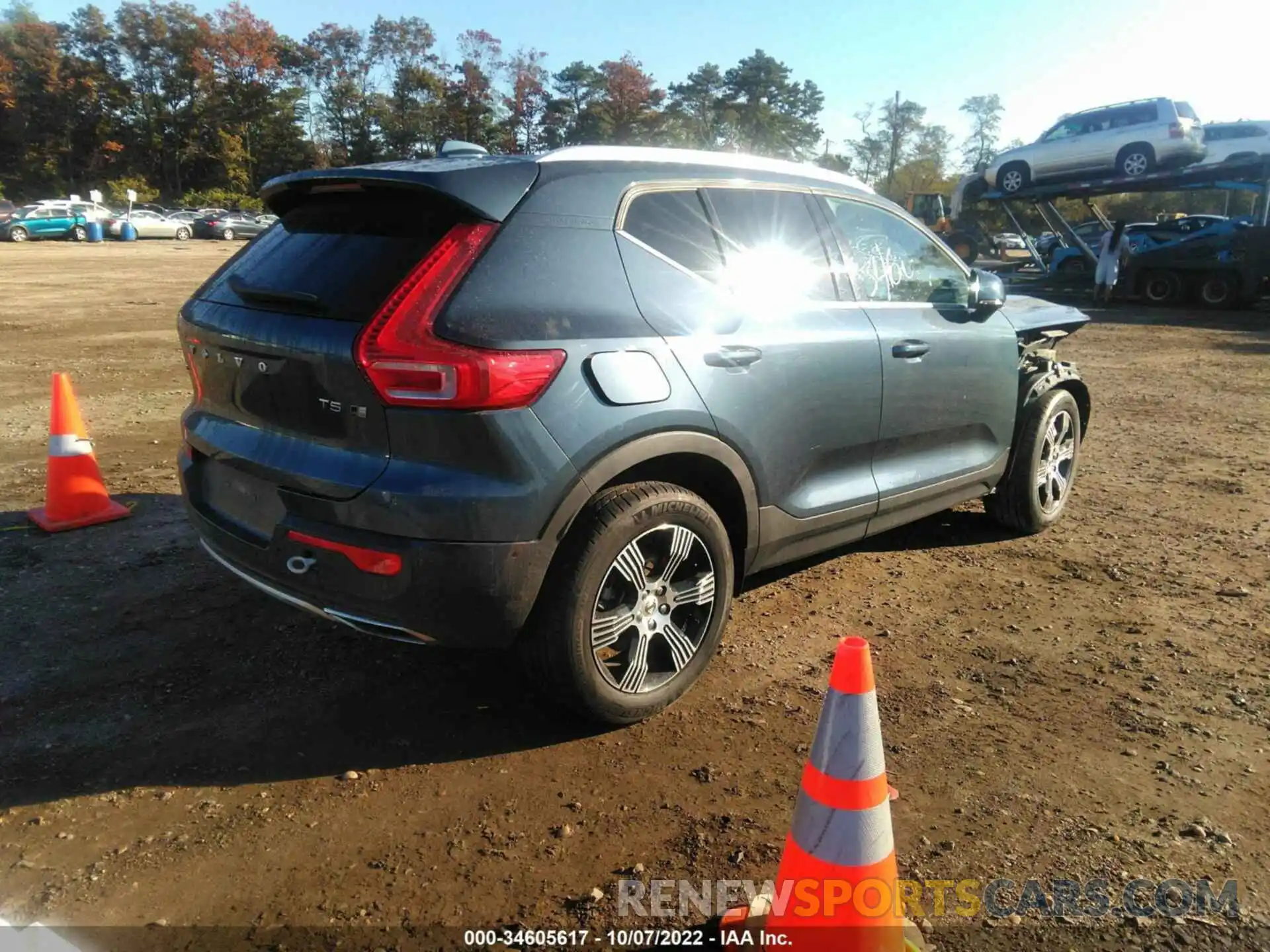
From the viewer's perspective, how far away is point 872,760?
202 cm

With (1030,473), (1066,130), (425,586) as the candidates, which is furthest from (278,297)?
(1066,130)

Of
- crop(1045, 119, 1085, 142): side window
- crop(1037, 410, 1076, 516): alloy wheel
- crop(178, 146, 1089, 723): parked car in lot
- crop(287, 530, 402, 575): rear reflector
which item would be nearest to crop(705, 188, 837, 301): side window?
crop(178, 146, 1089, 723): parked car in lot

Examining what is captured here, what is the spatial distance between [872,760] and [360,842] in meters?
1.42

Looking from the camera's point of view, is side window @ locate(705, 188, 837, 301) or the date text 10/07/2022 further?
side window @ locate(705, 188, 837, 301)

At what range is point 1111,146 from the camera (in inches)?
866

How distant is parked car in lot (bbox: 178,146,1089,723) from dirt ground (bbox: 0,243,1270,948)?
406 millimetres

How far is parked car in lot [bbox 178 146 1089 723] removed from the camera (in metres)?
2.58

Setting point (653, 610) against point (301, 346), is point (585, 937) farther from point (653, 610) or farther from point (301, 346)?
point (301, 346)

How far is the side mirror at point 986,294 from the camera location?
14.0 feet

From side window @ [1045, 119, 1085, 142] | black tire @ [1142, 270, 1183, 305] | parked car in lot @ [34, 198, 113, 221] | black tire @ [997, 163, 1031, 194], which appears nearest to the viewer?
black tire @ [1142, 270, 1183, 305]

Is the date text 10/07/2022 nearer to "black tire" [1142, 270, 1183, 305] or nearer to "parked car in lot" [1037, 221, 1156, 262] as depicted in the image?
"black tire" [1142, 270, 1183, 305]

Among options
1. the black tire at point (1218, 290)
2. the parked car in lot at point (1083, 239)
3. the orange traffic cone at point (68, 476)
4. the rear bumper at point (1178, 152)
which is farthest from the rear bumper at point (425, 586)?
the parked car in lot at point (1083, 239)

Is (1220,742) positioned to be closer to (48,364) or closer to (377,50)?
(48,364)

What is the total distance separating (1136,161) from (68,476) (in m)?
23.4
